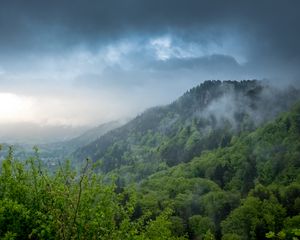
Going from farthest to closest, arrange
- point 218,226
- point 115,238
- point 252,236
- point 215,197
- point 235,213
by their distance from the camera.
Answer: point 215,197 < point 218,226 < point 235,213 < point 252,236 < point 115,238

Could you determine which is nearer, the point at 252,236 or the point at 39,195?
the point at 39,195

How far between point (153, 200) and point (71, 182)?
450 ft

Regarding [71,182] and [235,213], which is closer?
[71,182]

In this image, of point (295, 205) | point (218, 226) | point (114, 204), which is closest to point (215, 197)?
point (218, 226)

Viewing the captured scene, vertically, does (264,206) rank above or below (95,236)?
below

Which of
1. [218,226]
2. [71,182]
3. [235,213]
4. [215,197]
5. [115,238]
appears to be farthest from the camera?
[215,197]

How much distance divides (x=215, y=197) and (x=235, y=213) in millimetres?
37424

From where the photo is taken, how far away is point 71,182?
23.5 metres

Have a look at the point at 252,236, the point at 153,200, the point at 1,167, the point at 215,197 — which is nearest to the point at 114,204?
the point at 1,167

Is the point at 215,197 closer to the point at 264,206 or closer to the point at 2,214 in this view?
the point at 264,206

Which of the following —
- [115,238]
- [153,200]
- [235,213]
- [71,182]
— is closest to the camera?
[115,238]

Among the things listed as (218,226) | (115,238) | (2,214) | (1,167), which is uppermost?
(1,167)

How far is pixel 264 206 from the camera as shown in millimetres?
139500

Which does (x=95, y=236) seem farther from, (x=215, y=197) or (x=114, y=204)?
(x=215, y=197)
